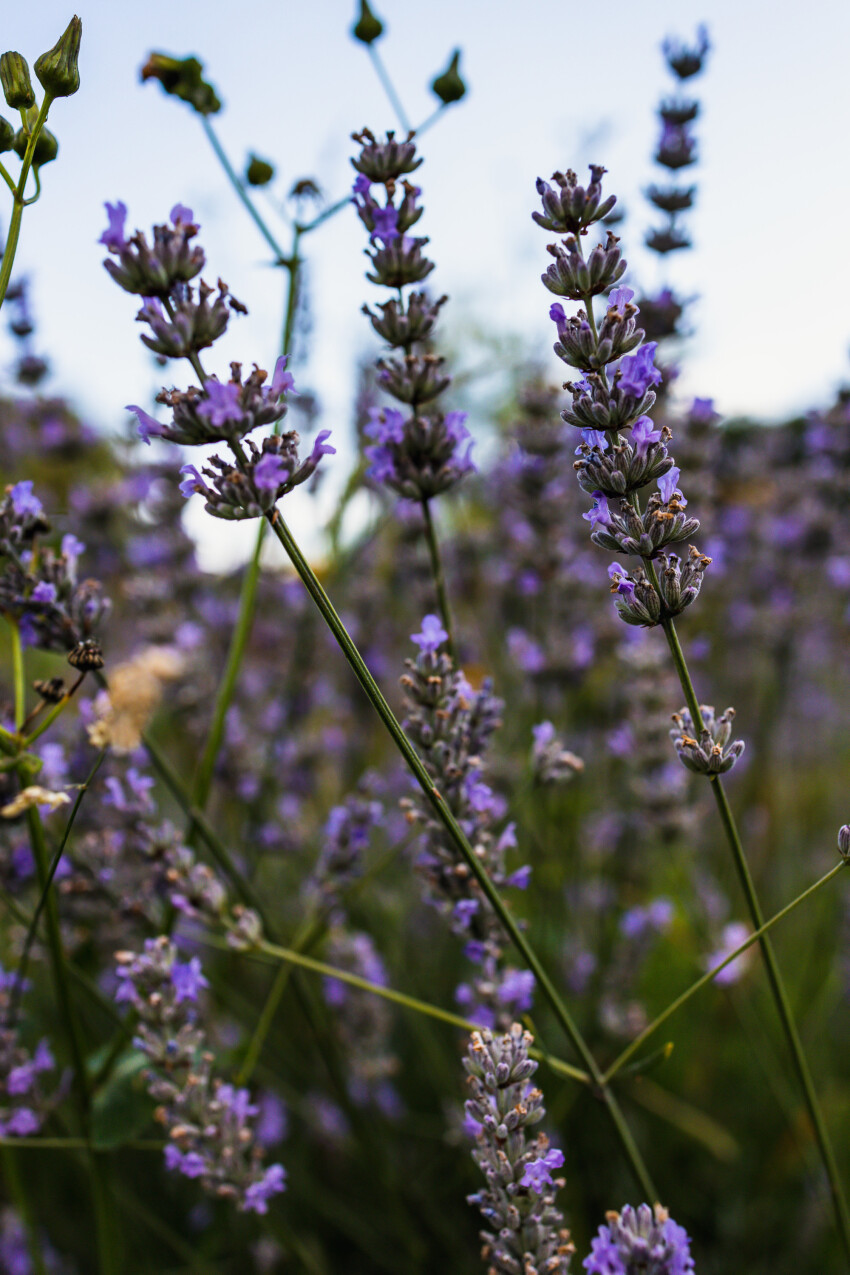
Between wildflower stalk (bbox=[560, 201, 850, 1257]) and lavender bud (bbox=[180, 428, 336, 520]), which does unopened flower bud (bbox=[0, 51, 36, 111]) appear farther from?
wildflower stalk (bbox=[560, 201, 850, 1257])

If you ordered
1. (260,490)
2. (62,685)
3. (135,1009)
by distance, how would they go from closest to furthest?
(260,490)
(62,685)
(135,1009)

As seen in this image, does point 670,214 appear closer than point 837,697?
Yes

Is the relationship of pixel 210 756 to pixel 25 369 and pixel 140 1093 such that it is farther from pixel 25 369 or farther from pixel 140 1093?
pixel 25 369

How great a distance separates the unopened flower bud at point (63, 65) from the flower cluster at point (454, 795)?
58 cm

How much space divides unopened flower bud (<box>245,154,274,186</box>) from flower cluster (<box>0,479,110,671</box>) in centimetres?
50

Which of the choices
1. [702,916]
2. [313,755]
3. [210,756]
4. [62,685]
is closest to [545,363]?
[313,755]

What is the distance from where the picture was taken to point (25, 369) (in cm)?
197

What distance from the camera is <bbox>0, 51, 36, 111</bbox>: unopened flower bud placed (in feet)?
2.61

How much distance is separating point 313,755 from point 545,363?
1.37 m

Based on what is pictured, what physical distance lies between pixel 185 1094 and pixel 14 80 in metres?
1.00

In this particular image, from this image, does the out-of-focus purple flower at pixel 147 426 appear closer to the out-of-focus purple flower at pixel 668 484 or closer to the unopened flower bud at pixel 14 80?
the unopened flower bud at pixel 14 80

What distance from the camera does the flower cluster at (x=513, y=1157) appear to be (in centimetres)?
75

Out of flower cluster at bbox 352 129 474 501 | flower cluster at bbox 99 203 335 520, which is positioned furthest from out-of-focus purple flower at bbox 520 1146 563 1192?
flower cluster at bbox 352 129 474 501

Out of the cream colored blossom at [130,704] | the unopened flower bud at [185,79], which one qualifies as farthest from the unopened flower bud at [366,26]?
the cream colored blossom at [130,704]
